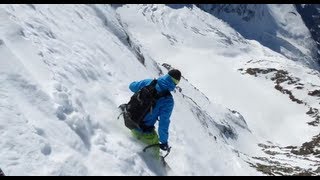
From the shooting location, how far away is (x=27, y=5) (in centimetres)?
2216

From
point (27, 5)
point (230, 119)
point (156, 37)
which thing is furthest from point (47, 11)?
point (156, 37)

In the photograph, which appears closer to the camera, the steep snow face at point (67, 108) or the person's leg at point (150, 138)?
the steep snow face at point (67, 108)

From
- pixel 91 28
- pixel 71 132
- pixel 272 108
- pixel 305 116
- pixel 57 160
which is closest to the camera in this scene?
pixel 57 160

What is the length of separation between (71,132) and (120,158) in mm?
1498

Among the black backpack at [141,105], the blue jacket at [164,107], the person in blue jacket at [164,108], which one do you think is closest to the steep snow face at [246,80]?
the black backpack at [141,105]

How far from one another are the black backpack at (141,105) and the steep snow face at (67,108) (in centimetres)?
55

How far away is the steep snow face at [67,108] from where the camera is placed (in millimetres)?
13898

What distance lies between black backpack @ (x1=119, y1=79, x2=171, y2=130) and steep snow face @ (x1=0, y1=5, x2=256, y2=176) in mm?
554

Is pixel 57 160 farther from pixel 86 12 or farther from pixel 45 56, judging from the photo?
pixel 86 12

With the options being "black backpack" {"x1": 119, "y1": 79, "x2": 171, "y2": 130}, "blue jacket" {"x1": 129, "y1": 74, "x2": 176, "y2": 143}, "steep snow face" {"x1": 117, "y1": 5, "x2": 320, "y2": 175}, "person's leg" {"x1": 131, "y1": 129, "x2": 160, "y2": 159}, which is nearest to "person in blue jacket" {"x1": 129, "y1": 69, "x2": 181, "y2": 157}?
"blue jacket" {"x1": 129, "y1": 74, "x2": 176, "y2": 143}

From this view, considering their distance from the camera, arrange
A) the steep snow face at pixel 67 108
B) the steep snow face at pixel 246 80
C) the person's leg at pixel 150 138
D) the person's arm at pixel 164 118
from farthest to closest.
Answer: the steep snow face at pixel 246 80, the person's leg at pixel 150 138, the person's arm at pixel 164 118, the steep snow face at pixel 67 108

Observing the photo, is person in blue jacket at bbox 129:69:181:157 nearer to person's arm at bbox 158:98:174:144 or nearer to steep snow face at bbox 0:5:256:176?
person's arm at bbox 158:98:174:144

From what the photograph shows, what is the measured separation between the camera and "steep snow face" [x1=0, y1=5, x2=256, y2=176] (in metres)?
13.9

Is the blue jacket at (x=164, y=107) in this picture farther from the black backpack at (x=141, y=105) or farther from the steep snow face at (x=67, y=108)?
the steep snow face at (x=67, y=108)
